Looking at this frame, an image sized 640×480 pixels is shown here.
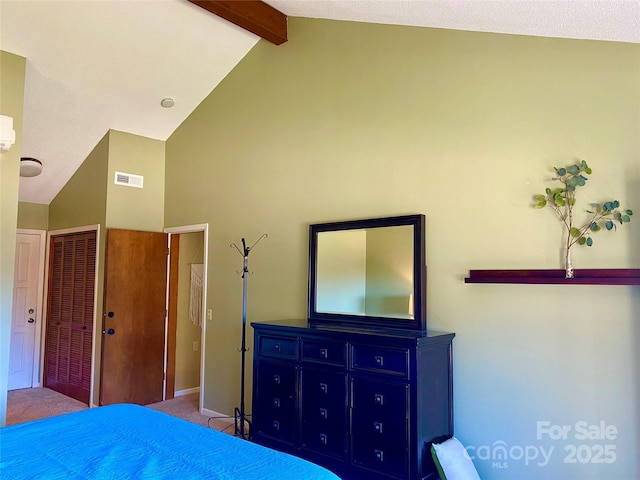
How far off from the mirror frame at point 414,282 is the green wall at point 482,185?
9 centimetres

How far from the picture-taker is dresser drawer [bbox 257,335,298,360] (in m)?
3.55

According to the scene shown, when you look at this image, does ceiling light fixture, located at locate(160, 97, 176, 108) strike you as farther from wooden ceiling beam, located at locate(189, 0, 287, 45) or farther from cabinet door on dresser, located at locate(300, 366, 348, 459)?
cabinet door on dresser, located at locate(300, 366, 348, 459)

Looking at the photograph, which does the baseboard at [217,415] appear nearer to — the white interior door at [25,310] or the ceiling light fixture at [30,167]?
the white interior door at [25,310]

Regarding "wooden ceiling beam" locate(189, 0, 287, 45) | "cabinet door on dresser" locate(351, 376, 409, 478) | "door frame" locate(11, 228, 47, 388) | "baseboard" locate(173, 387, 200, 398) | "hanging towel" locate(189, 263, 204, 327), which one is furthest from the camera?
"door frame" locate(11, 228, 47, 388)

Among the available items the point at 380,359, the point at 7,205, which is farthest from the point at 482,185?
the point at 7,205

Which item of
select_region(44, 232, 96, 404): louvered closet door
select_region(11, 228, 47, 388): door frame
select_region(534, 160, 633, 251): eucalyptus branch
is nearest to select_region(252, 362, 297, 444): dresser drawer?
select_region(534, 160, 633, 251): eucalyptus branch

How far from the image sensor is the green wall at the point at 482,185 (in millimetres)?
2721

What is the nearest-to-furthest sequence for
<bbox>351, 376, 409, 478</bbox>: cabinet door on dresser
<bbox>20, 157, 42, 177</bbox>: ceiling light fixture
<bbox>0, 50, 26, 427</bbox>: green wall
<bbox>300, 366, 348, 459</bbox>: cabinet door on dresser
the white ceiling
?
the white ceiling → <bbox>351, 376, 409, 478</bbox>: cabinet door on dresser → <bbox>300, 366, 348, 459</bbox>: cabinet door on dresser → <bbox>0, 50, 26, 427</bbox>: green wall → <bbox>20, 157, 42, 177</bbox>: ceiling light fixture

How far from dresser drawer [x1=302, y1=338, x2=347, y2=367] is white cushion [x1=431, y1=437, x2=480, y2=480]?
0.80m

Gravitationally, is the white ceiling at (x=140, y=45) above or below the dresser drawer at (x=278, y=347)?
above

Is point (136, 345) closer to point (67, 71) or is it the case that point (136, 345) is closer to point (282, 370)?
point (282, 370)

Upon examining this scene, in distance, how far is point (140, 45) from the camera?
432 centimetres

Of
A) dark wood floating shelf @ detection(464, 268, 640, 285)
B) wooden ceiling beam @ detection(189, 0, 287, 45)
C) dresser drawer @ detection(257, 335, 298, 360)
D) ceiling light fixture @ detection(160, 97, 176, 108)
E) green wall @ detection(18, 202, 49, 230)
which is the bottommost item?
dresser drawer @ detection(257, 335, 298, 360)

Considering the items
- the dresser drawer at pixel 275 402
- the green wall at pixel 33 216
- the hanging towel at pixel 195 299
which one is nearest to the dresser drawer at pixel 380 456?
the dresser drawer at pixel 275 402
